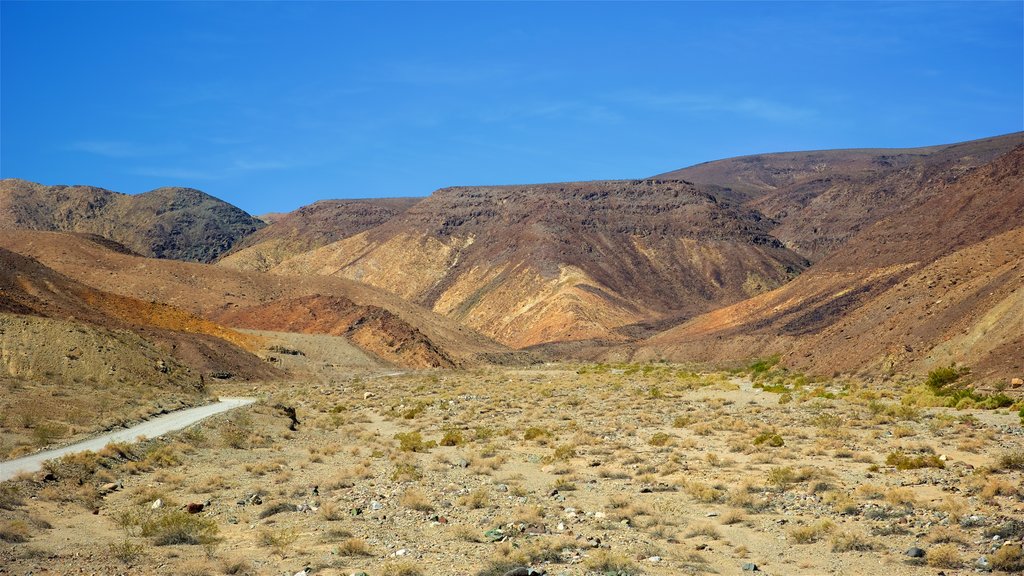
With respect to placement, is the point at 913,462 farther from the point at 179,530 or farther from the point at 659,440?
the point at 179,530

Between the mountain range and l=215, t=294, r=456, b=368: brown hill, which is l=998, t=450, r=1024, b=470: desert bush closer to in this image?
the mountain range

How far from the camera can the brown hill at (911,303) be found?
44.6m

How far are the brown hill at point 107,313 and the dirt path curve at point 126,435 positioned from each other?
702 inches

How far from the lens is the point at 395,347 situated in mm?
85625

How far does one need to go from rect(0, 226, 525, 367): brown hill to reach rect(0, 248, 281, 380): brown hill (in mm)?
21037

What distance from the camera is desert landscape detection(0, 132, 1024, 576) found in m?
14.7

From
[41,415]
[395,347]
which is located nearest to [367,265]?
[395,347]

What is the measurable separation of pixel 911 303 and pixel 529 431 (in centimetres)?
3585

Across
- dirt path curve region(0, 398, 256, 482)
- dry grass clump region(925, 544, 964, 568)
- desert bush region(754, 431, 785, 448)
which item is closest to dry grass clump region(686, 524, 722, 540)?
dry grass clump region(925, 544, 964, 568)

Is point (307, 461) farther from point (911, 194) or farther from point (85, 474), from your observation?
point (911, 194)

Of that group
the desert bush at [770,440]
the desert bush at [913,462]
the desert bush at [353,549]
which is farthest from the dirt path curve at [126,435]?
the desert bush at [913,462]

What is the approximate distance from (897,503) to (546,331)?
109775mm

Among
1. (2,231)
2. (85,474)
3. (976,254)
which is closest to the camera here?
(85,474)

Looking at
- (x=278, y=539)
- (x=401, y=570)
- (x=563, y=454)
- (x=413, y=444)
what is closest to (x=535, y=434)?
(x=413, y=444)
